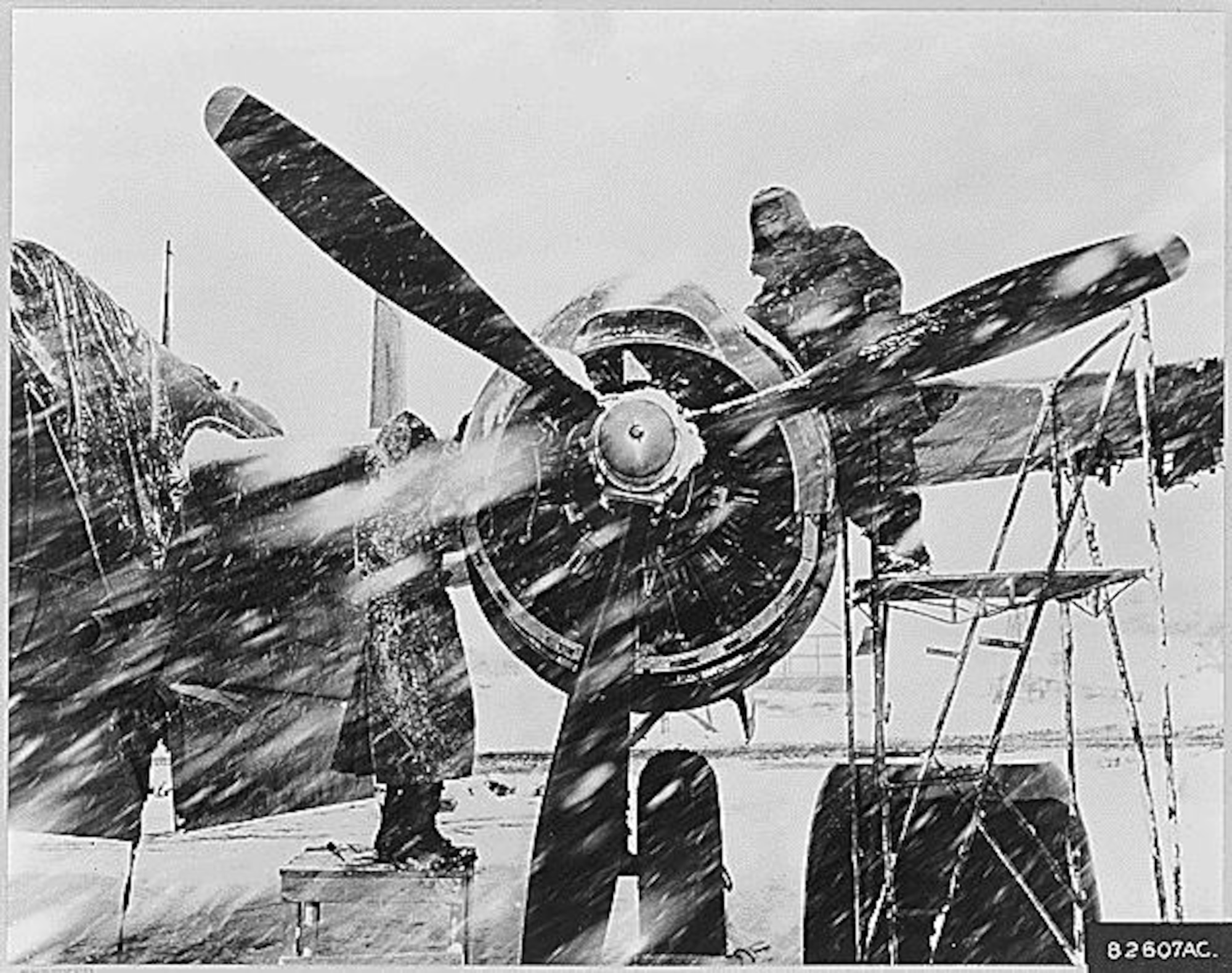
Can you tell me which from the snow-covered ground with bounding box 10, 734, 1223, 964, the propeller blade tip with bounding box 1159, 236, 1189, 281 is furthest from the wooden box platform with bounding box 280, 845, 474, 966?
the propeller blade tip with bounding box 1159, 236, 1189, 281

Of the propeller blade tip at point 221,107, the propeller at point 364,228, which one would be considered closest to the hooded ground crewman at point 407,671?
the propeller at point 364,228

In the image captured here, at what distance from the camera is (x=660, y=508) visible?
2514 millimetres

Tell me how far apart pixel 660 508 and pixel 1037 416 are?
554 mm

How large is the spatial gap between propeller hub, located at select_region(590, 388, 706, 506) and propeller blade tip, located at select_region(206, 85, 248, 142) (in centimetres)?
67

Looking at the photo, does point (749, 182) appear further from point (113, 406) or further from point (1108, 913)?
point (1108, 913)

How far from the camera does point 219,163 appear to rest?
2.52 meters

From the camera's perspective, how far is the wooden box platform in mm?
2504

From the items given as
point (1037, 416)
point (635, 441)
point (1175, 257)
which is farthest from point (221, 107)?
point (1175, 257)

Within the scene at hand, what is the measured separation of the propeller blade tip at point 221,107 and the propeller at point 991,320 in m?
0.79

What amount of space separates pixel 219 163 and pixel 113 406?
0.38 meters

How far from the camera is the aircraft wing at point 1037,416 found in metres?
2.51

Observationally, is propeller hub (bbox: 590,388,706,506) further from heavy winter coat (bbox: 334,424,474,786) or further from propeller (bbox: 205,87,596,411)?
heavy winter coat (bbox: 334,424,474,786)

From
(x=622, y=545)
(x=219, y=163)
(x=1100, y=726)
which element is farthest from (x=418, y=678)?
(x=1100, y=726)

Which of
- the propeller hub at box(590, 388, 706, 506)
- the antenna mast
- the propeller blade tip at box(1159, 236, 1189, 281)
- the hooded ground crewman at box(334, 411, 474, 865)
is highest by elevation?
the propeller blade tip at box(1159, 236, 1189, 281)
